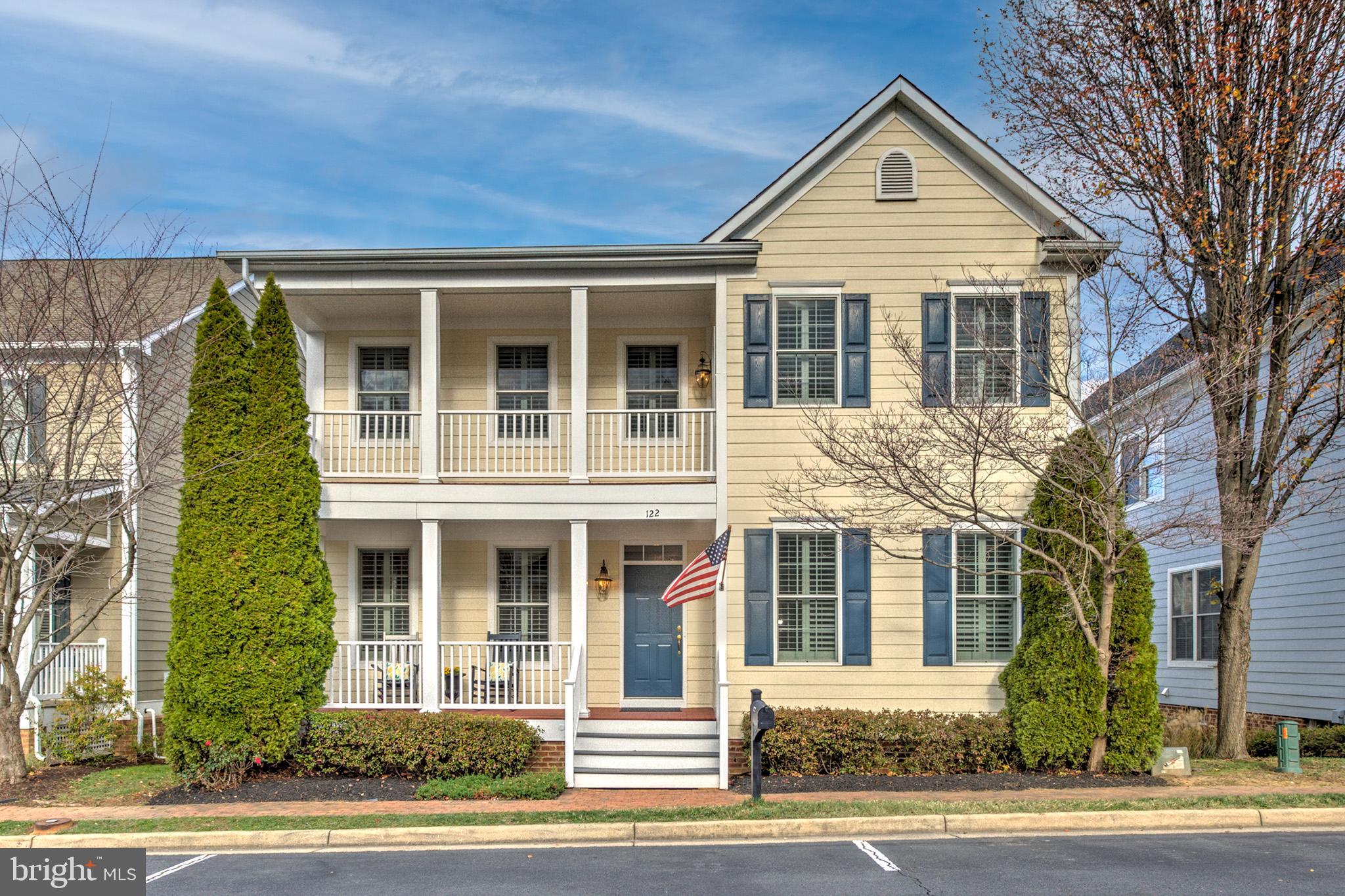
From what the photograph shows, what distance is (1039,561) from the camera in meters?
13.9

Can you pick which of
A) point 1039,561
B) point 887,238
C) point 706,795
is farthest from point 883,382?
point 706,795

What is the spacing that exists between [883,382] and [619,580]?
4.79 metres

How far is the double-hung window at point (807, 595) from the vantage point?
48.9ft

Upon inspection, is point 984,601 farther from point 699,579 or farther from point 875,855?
point 875,855

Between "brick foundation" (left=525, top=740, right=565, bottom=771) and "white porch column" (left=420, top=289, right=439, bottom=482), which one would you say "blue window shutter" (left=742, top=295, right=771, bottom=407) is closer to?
"white porch column" (left=420, top=289, right=439, bottom=482)

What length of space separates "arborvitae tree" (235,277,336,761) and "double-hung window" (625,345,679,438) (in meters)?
4.81

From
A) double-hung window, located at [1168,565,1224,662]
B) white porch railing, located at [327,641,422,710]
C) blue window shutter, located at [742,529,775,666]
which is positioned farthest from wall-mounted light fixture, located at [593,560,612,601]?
double-hung window, located at [1168,565,1224,662]

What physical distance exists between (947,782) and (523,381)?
8.26 metres

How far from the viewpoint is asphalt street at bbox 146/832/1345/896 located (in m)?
8.31

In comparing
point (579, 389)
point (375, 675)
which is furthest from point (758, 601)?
point (375, 675)

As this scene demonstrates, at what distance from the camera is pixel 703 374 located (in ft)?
53.3

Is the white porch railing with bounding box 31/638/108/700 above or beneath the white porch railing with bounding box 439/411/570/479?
beneath

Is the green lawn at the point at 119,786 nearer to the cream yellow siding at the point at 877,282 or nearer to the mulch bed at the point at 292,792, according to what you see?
the mulch bed at the point at 292,792

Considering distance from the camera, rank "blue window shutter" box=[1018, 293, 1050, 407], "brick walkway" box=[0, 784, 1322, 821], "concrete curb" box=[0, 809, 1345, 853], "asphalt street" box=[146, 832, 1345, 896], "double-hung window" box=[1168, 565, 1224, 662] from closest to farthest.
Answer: "asphalt street" box=[146, 832, 1345, 896] → "concrete curb" box=[0, 809, 1345, 853] → "brick walkway" box=[0, 784, 1322, 821] → "blue window shutter" box=[1018, 293, 1050, 407] → "double-hung window" box=[1168, 565, 1224, 662]
